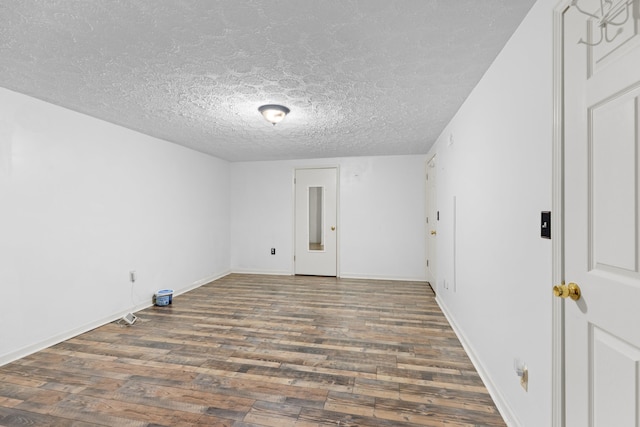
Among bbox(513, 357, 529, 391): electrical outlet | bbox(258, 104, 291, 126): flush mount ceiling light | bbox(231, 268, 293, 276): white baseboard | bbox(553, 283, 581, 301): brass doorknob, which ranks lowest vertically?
bbox(231, 268, 293, 276): white baseboard

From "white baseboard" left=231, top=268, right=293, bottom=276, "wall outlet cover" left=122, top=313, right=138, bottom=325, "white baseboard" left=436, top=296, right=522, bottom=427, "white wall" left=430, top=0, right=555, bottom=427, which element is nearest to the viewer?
"white wall" left=430, top=0, right=555, bottom=427

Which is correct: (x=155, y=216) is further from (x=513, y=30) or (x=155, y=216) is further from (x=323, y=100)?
(x=513, y=30)

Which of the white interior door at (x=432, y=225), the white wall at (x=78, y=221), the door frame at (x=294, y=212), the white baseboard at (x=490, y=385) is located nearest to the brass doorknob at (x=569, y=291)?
the white baseboard at (x=490, y=385)

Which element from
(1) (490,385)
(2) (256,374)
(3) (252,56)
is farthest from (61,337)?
(1) (490,385)

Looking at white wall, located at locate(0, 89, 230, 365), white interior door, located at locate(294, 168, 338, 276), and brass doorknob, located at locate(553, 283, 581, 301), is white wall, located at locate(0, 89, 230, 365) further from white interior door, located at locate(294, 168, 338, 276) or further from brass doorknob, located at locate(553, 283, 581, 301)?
brass doorknob, located at locate(553, 283, 581, 301)

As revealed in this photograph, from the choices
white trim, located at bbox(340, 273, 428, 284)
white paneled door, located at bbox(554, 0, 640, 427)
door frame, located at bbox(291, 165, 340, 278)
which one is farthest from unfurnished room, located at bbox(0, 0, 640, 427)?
door frame, located at bbox(291, 165, 340, 278)

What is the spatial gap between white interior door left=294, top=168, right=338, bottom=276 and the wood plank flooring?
2.06 metres

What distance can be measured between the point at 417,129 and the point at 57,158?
12.7 feet

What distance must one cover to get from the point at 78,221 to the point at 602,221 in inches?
158

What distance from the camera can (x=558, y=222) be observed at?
1.23 metres


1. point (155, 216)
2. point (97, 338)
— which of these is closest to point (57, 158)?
point (155, 216)

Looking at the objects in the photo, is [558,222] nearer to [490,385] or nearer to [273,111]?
[490,385]

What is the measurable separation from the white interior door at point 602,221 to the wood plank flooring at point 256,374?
0.92 m

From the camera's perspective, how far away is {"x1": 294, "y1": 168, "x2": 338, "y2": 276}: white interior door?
5.73 metres
